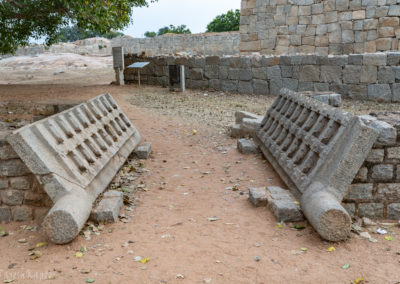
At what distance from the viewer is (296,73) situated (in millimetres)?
12562

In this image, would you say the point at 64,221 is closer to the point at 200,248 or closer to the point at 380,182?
the point at 200,248

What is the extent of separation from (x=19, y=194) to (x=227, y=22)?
4053cm

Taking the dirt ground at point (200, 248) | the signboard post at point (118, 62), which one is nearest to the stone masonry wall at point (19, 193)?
the dirt ground at point (200, 248)

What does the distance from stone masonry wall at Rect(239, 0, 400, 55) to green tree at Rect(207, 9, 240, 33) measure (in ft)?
81.0

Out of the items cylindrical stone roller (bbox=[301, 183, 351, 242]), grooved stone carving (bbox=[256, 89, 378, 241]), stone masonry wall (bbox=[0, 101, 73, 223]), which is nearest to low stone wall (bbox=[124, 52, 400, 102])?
grooved stone carving (bbox=[256, 89, 378, 241])

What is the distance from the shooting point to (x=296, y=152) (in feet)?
16.5

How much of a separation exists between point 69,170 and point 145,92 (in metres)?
10.6

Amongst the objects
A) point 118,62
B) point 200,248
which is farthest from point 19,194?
point 118,62

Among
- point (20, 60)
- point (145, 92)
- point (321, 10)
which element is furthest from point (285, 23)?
point (20, 60)

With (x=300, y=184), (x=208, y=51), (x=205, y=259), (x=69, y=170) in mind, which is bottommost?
(x=205, y=259)

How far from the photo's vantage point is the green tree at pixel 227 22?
4125 centimetres

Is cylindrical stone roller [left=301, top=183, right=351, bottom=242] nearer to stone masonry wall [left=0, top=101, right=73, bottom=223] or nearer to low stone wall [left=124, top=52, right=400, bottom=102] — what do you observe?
stone masonry wall [left=0, top=101, right=73, bottom=223]

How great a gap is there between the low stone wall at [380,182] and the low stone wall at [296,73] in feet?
26.0

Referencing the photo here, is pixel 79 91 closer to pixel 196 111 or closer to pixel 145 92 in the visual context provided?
pixel 145 92
